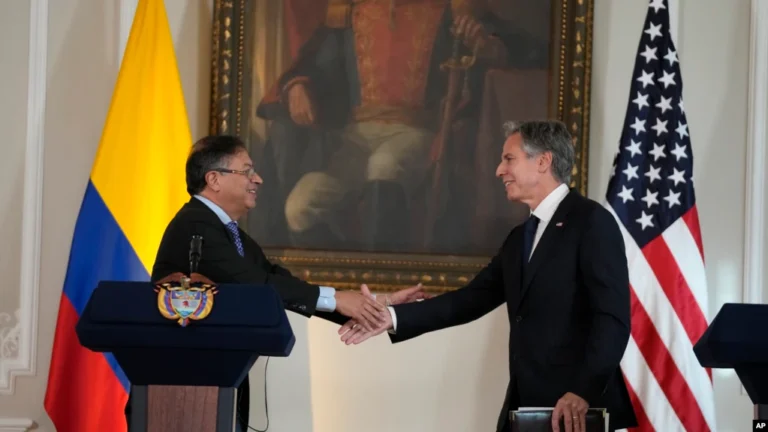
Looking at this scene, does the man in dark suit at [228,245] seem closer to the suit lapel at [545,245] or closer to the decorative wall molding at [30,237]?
the suit lapel at [545,245]

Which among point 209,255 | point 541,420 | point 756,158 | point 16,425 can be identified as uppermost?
point 756,158

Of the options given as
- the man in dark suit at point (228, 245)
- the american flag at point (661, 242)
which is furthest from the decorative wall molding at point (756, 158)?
the man in dark suit at point (228, 245)

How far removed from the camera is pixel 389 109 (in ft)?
18.7

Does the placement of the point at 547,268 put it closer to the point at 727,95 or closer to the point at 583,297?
the point at 583,297

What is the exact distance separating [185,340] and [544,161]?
5.62 ft

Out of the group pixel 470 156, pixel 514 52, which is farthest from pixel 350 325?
pixel 514 52

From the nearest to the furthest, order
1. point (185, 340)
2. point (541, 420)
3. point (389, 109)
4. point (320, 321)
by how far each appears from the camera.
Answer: point (185, 340), point (541, 420), point (320, 321), point (389, 109)

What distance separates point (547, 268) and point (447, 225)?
5.45 ft

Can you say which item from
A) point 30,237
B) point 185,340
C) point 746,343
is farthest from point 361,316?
point 30,237

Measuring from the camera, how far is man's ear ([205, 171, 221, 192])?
432 cm

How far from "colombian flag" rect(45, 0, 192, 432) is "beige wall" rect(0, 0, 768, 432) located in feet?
1.29

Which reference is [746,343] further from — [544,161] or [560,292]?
[544,161]

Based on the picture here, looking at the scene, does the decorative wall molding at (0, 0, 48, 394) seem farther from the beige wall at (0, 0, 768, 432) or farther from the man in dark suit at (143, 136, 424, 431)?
the man in dark suit at (143, 136, 424, 431)

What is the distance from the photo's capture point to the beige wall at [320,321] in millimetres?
5520
